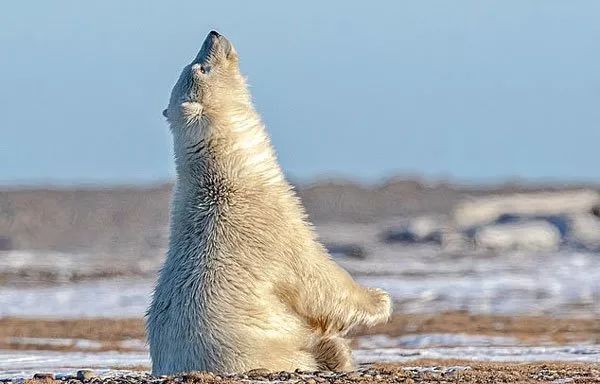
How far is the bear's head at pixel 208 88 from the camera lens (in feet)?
26.8

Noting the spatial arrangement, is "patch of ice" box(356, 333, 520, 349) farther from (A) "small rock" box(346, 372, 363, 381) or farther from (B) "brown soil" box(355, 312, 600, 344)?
(A) "small rock" box(346, 372, 363, 381)

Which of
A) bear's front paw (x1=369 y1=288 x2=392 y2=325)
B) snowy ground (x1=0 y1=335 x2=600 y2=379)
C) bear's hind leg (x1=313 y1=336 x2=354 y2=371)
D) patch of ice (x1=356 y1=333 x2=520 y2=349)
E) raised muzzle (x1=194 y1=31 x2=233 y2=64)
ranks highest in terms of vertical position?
raised muzzle (x1=194 y1=31 x2=233 y2=64)

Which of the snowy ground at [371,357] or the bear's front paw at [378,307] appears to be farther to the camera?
the snowy ground at [371,357]

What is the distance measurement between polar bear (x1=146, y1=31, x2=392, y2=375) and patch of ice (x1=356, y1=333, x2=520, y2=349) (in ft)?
15.5

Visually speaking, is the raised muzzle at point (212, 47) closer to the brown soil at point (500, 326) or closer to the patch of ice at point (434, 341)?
the patch of ice at point (434, 341)

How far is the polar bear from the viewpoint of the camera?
777 centimetres

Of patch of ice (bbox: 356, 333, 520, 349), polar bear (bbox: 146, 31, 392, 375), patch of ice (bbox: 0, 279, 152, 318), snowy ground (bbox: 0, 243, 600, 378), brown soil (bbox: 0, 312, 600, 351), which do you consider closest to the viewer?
polar bear (bbox: 146, 31, 392, 375)

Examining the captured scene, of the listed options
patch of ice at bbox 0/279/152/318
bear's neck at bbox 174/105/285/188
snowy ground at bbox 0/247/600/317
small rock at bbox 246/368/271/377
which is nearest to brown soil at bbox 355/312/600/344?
snowy ground at bbox 0/247/600/317

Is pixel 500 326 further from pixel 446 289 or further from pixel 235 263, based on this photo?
pixel 235 263

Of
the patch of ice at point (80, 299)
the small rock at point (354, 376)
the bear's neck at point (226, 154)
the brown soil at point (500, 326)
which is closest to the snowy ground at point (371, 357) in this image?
the brown soil at point (500, 326)

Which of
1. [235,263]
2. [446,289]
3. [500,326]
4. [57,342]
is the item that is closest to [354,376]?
[235,263]

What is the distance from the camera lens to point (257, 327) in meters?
7.73

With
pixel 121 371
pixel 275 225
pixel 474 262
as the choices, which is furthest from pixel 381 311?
pixel 474 262

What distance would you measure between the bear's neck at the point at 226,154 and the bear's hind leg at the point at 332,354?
0.95 meters
